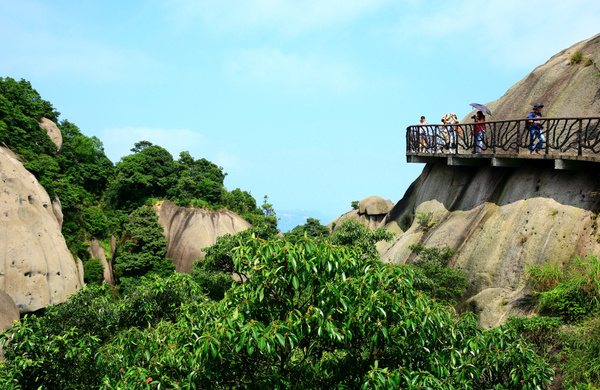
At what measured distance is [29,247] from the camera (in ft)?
84.5

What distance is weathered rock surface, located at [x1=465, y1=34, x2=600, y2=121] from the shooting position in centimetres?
1828

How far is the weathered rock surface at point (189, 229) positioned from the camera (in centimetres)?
3800

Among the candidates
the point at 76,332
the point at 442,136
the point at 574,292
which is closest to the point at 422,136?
the point at 442,136

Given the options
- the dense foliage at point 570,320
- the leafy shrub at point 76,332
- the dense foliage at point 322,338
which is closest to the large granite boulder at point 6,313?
the leafy shrub at point 76,332

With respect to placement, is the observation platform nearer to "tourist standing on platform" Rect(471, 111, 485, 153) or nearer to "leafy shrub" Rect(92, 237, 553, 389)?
"tourist standing on platform" Rect(471, 111, 485, 153)

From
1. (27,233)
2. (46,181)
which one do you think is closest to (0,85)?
(46,181)

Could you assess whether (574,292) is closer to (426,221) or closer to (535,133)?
(535,133)

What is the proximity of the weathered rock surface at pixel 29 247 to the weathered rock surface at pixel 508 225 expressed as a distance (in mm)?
18992

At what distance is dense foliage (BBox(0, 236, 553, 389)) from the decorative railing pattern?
35.3 ft

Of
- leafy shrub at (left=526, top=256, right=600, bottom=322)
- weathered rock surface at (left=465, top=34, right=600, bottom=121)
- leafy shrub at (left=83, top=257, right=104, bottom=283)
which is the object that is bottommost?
leafy shrub at (left=83, top=257, right=104, bottom=283)

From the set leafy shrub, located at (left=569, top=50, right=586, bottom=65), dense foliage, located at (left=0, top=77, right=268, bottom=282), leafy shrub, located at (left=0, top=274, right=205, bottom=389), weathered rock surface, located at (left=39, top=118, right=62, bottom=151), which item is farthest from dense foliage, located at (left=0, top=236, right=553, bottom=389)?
weathered rock surface, located at (left=39, top=118, right=62, bottom=151)

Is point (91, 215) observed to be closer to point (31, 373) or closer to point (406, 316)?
point (31, 373)

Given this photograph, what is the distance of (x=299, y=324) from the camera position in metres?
6.77

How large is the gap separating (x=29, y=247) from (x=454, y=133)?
892 inches
